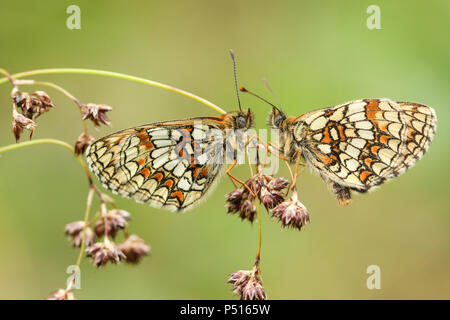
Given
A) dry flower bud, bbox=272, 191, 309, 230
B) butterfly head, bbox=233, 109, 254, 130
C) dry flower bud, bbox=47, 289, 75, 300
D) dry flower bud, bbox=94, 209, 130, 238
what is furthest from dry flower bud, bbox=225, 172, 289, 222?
dry flower bud, bbox=47, 289, 75, 300

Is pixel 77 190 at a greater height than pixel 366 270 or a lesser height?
greater

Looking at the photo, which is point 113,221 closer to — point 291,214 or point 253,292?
point 253,292

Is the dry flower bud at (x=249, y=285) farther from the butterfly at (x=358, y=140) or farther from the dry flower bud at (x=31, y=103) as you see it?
the dry flower bud at (x=31, y=103)

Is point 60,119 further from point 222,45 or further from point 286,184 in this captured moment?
point 286,184

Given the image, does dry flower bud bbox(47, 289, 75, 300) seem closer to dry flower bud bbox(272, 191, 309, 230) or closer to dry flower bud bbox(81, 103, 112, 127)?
dry flower bud bbox(81, 103, 112, 127)

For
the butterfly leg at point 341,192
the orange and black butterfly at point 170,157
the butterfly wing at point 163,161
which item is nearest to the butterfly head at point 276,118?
the orange and black butterfly at point 170,157
